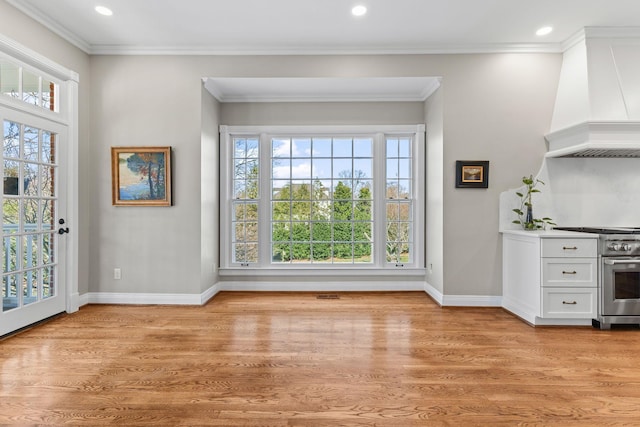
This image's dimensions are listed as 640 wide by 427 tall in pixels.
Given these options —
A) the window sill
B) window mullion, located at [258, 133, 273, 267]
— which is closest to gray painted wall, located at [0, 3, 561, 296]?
the window sill

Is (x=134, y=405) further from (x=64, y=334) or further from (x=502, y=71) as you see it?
(x=502, y=71)

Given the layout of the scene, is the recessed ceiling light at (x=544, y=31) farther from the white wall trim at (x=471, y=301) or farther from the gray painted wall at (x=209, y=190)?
the gray painted wall at (x=209, y=190)

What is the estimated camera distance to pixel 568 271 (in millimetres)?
3283

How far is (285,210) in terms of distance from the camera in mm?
4797

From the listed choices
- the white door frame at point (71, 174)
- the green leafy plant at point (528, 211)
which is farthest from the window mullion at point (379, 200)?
the white door frame at point (71, 174)

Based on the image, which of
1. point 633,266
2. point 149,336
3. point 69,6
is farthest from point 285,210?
point 633,266

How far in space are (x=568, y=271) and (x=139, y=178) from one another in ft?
14.9

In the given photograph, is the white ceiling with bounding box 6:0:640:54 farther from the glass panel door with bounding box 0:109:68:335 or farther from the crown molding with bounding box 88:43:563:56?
the glass panel door with bounding box 0:109:68:335

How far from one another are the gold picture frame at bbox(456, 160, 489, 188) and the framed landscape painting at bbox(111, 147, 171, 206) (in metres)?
3.29

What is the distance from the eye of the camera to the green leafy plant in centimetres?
379

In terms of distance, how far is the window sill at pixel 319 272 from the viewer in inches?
184

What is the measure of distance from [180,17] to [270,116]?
1582 millimetres

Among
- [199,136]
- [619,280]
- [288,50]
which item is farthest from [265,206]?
[619,280]

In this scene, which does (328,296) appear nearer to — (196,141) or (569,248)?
(196,141)
